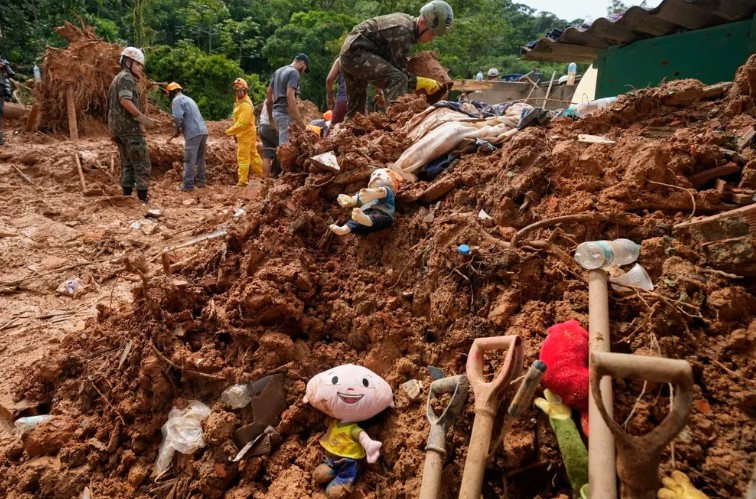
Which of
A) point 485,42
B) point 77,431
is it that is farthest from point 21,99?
point 485,42

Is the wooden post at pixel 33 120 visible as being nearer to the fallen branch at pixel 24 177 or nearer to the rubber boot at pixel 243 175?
the fallen branch at pixel 24 177

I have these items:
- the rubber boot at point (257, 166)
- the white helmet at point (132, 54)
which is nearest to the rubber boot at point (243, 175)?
the rubber boot at point (257, 166)

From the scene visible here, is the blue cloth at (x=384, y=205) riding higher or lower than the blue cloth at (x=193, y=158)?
lower

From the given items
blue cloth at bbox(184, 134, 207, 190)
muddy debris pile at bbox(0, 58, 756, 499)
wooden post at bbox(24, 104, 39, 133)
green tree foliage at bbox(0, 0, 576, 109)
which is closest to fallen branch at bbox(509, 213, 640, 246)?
muddy debris pile at bbox(0, 58, 756, 499)

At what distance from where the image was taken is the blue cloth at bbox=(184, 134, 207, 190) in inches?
290

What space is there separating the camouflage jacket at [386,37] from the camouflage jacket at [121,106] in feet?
10.5

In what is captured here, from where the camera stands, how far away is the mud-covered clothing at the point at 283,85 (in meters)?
6.20

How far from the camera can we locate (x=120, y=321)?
9.34 ft

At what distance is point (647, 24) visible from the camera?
14.7ft

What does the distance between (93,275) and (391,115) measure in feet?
11.6

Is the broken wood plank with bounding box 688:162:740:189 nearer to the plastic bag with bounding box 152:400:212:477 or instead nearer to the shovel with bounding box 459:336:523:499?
the shovel with bounding box 459:336:523:499

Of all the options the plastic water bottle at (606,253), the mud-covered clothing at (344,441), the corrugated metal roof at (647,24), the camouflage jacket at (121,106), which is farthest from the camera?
the camouflage jacket at (121,106)

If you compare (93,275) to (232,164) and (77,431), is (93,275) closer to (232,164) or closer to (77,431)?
(77,431)

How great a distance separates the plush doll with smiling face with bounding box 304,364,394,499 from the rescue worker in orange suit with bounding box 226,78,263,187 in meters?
6.33
